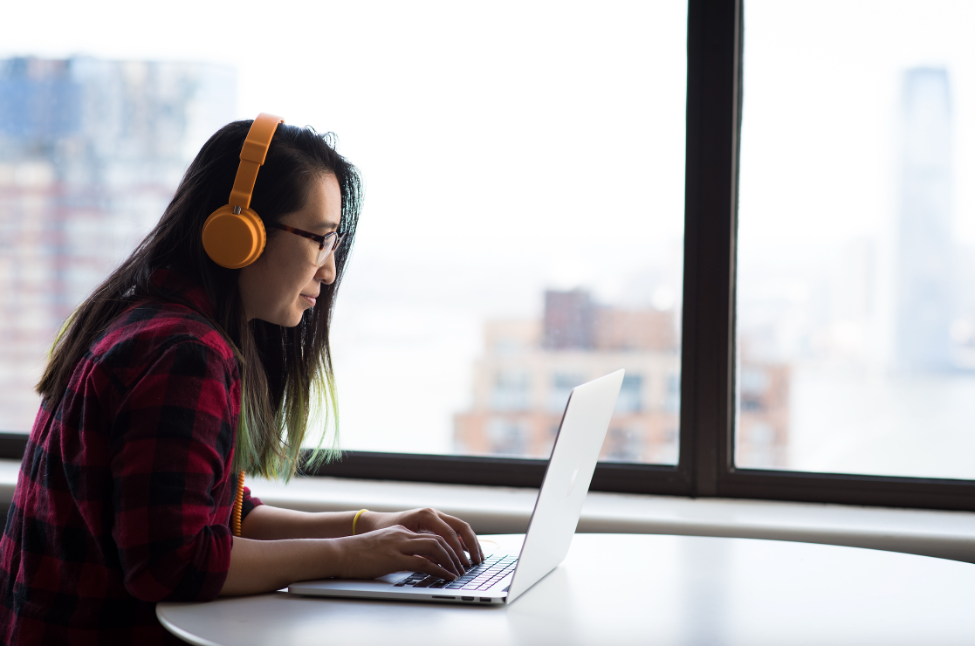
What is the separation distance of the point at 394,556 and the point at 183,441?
0.28m

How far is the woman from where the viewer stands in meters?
0.86

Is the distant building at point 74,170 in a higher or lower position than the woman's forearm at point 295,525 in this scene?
higher

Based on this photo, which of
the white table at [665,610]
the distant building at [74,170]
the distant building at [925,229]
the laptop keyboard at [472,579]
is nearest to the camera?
the white table at [665,610]

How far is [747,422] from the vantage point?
73.9 inches

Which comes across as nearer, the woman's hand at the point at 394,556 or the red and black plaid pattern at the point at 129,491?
the red and black plaid pattern at the point at 129,491

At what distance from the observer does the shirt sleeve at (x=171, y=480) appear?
0.84m

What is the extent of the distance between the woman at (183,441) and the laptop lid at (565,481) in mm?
106

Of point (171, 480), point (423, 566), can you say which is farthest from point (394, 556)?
point (171, 480)

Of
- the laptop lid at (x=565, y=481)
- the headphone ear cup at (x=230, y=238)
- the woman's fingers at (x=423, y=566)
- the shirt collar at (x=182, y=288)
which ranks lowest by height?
the woman's fingers at (x=423, y=566)

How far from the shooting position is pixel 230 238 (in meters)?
1.02

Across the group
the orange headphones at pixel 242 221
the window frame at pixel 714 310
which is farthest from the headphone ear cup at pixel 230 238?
the window frame at pixel 714 310

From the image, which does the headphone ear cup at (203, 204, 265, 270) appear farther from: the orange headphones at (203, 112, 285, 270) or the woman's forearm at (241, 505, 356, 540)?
the woman's forearm at (241, 505, 356, 540)

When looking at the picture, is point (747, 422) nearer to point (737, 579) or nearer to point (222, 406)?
point (737, 579)

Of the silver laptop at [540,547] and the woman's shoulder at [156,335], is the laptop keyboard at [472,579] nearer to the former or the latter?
the silver laptop at [540,547]
